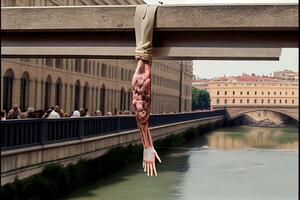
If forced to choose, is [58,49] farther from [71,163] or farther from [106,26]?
[71,163]

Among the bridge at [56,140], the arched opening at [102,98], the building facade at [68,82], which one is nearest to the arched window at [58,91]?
the building facade at [68,82]

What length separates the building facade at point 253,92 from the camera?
4596 inches

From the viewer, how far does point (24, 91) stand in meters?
31.9

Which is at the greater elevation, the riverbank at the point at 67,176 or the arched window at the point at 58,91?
the arched window at the point at 58,91

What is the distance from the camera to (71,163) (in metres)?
18.5

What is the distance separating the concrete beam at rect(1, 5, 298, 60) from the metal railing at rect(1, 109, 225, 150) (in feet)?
28.5

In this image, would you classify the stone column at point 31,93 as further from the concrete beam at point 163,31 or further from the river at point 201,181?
the concrete beam at point 163,31

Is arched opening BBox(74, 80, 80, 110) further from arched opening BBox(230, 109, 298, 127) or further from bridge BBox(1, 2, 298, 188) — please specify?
arched opening BBox(230, 109, 298, 127)

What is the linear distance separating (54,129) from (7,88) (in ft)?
43.2

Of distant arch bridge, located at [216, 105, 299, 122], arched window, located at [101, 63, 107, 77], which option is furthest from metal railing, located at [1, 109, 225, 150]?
distant arch bridge, located at [216, 105, 299, 122]

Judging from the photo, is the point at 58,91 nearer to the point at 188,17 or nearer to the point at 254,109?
the point at 188,17

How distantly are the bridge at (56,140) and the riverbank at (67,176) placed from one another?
Answer: 21cm

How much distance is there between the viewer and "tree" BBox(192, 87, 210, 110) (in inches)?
4163

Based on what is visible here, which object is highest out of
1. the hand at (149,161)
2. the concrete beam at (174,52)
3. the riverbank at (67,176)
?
the concrete beam at (174,52)
